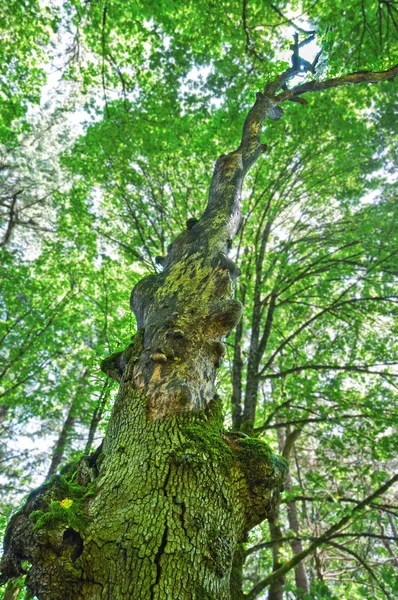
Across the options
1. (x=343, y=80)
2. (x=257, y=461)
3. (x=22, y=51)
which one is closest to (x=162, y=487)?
(x=257, y=461)

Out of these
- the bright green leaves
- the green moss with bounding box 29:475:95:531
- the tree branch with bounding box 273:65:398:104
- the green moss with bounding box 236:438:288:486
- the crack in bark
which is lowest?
the crack in bark

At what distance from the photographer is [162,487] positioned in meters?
1.53

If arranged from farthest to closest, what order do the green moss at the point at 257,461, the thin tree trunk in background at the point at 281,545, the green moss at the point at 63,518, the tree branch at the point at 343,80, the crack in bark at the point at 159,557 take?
the thin tree trunk in background at the point at 281,545 < the tree branch at the point at 343,80 < the green moss at the point at 257,461 < the green moss at the point at 63,518 < the crack in bark at the point at 159,557

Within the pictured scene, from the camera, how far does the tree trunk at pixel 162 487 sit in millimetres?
1335

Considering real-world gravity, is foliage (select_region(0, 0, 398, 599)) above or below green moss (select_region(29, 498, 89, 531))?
above

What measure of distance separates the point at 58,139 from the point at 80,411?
1954 cm

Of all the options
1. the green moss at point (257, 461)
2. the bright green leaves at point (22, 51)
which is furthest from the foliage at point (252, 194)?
the green moss at point (257, 461)

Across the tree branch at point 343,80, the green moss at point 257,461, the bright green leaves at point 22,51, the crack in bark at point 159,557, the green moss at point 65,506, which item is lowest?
the crack in bark at point 159,557

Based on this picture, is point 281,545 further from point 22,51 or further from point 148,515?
point 22,51

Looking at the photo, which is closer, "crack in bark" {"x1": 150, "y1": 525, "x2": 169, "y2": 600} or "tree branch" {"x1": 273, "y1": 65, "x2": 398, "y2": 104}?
"crack in bark" {"x1": 150, "y1": 525, "x2": 169, "y2": 600}

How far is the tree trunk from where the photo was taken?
1.33 meters

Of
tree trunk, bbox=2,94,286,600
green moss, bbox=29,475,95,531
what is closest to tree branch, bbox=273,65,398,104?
tree trunk, bbox=2,94,286,600

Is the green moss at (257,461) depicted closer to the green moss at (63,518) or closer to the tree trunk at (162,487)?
the tree trunk at (162,487)

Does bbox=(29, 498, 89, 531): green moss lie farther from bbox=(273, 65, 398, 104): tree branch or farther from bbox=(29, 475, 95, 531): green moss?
bbox=(273, 65, 398, 104): tree branch
